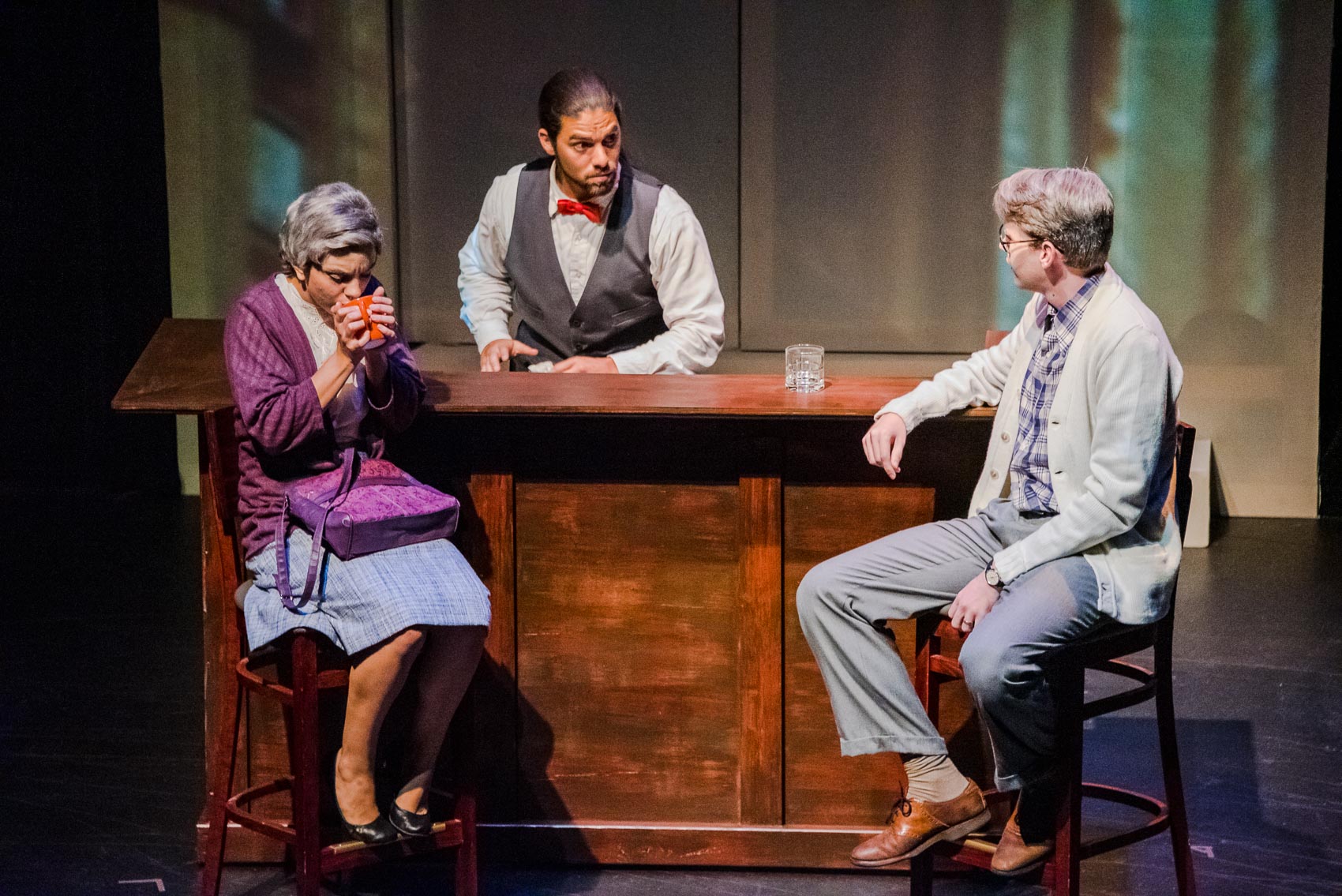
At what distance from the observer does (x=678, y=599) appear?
3207 mm

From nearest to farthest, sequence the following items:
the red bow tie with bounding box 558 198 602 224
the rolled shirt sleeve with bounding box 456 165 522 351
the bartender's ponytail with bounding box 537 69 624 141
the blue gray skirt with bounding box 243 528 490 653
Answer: the blue gray skirt with bounding box 243 528 490 653
the bartender's ponytail with bounding box 537 69 624 141
the red bow tie with bounding box 558 198 602 224
the rolled shirt sleeve with bounding box 456 165 522 351

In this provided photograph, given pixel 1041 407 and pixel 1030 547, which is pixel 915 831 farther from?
pixel 1041 407

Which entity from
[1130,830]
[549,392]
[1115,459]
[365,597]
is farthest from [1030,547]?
[365,597]

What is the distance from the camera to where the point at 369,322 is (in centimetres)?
279

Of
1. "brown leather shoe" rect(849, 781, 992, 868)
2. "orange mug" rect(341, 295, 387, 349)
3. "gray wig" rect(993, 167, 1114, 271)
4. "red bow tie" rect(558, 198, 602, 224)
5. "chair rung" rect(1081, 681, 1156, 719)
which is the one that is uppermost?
"red bow tie" rect(558, 198, 602, 224)

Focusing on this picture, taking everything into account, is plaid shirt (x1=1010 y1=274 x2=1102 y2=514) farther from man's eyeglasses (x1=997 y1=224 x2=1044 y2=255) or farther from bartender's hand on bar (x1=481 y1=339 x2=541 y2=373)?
bartender's hand on bar (x1=481 y1=339 x2=541 y2=373)

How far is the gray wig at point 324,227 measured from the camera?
2863 millimetres

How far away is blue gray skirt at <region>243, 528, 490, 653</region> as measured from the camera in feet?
9.11

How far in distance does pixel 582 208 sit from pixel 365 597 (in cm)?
162

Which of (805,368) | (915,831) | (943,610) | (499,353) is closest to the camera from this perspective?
(915,831)

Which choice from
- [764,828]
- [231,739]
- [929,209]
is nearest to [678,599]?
[764,828]

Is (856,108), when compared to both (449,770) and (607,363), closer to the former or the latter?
(607,363)

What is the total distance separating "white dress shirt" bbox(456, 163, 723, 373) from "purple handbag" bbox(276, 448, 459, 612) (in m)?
1.29

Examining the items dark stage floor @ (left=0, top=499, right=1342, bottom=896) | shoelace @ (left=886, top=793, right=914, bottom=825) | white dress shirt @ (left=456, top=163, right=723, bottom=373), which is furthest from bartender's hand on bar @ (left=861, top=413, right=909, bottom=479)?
white dress shirt @ (left=456, top=163, right=723, bottom=373)
